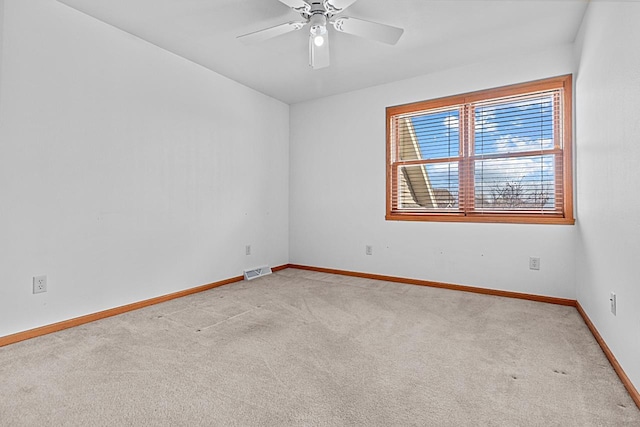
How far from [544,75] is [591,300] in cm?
212

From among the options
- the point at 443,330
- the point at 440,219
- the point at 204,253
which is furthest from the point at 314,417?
the point at 440,219

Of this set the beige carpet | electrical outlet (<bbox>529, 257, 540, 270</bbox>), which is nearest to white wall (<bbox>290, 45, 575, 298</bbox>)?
electrical outlet (<bbox>529, 257, 540, 270</bbox>)

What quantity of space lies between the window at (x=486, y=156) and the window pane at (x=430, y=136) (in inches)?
0.4

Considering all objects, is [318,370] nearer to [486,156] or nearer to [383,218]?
[383,218]

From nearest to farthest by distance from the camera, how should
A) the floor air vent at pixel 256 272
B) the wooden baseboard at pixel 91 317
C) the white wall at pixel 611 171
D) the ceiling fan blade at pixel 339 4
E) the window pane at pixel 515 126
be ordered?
the white wall at pixel 611 171 → the ceiling fan blade at pixel 339 4 → the wooden baseboard at pixel 91 317 → the window pane at pixel 515 126 → the floor air vent at pixel 256 272

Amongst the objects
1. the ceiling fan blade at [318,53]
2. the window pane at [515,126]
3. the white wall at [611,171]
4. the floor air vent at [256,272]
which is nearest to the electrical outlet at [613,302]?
the white wall at [611,171]

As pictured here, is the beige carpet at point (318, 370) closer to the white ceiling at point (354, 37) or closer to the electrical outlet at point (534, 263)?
the electrical outlet at point (534, 263)

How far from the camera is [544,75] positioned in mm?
3184

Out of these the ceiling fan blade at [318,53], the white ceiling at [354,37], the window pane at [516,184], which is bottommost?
the window pane at [516,184]

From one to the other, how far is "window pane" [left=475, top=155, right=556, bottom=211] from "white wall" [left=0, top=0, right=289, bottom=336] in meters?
2.81

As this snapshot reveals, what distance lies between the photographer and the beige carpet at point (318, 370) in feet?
4.77

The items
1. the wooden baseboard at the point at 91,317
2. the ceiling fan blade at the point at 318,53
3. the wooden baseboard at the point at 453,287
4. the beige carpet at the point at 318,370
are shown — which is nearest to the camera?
the beige carpet at the point at 318,370

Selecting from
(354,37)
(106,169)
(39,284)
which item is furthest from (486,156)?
(39,284)

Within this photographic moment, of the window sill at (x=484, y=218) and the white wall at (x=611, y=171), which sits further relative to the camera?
the window sill at (x=484, y=218)
